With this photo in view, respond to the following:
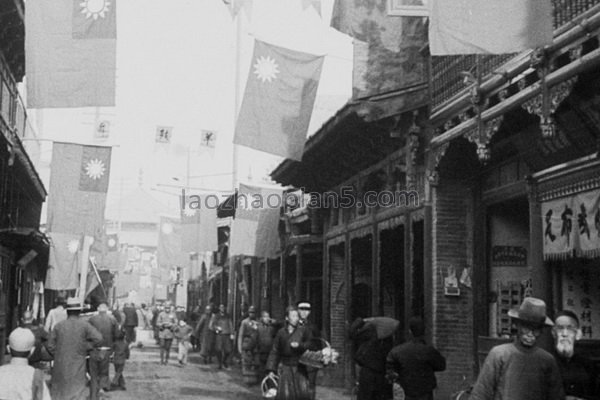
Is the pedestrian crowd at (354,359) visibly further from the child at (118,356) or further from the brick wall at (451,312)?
the brick wall at (451,312)

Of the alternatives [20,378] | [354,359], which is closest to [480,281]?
[354,359]

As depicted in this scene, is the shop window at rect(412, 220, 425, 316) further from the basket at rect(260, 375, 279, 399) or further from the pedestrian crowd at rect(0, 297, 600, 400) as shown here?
the basket at rect(260, 375, 279, 399)

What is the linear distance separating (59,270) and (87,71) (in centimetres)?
1199

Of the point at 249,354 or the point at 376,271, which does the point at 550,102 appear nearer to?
the point at 376,271

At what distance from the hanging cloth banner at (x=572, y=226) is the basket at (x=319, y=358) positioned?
A: 3.26 meters

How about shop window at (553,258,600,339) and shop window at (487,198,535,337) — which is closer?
shop window at (553,258,600,339)

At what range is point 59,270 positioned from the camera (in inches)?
977

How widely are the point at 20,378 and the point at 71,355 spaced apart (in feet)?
21.1

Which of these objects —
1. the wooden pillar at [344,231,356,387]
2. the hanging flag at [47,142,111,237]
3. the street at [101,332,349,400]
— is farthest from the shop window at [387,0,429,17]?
the street at [101,332,349,400]

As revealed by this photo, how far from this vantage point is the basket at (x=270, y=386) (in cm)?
1359

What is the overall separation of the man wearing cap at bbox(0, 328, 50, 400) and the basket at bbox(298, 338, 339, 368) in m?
6.52

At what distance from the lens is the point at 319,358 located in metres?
13.5

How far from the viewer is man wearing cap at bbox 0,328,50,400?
23.2ft

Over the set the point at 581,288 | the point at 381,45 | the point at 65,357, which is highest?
the point at 381,45
